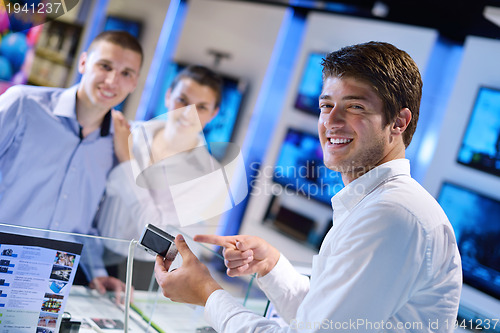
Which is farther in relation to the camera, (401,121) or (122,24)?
(122,24)

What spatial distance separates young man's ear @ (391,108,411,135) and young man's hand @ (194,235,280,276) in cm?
52

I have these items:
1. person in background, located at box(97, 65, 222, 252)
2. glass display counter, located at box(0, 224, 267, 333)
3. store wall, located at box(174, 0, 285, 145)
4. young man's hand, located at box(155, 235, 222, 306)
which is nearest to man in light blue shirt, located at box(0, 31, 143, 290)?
person in background, located at box(97, 65, 222, 252)

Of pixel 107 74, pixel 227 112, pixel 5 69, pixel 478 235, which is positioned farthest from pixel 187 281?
pixel 5 69

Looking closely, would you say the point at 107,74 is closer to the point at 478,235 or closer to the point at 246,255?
the point at 246,255

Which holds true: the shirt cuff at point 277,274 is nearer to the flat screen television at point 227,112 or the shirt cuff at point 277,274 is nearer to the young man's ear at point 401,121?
the young man's ear at point 401,121

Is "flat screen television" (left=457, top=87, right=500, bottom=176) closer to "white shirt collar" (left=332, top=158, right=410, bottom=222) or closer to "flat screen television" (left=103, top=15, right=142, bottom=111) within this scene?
"white shirt collar" (left=332, top=158, right=410, bottom=222)

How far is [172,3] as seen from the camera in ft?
17.0

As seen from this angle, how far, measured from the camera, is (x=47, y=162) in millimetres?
2387

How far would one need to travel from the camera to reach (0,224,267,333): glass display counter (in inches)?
45.0

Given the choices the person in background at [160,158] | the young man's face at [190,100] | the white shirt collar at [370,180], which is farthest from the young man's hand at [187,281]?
the young man's face at [190,100]

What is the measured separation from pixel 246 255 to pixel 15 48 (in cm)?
411

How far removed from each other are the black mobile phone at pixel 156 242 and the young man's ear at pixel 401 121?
0.67 m

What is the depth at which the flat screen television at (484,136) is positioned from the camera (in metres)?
3.32

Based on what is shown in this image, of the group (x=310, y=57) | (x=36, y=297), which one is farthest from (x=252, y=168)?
(x=36, y=297)
